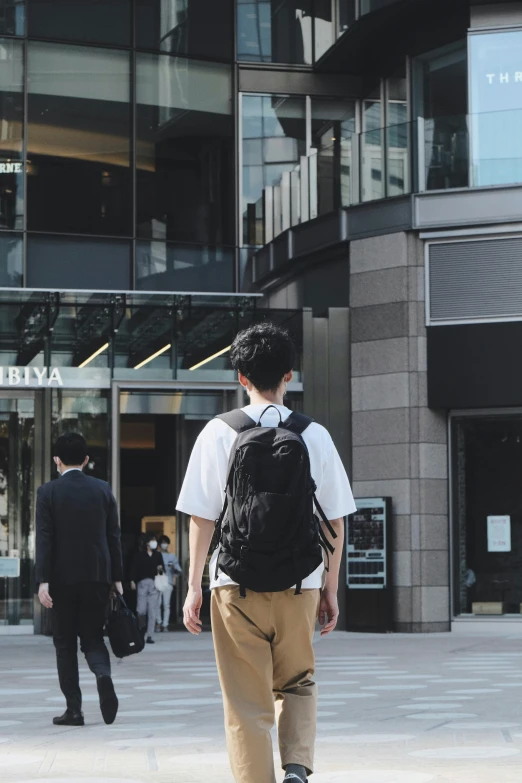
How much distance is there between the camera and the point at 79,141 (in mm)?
22469

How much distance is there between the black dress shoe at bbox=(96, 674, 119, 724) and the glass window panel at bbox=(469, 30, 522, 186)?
528 inches

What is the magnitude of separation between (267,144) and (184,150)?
1.55 metres

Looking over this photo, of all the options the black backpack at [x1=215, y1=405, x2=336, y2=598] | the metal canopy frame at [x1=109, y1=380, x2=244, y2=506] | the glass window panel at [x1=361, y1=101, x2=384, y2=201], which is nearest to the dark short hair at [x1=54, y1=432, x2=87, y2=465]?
the black backpack at [x1=215, y1=405, x2=336, y2=598]

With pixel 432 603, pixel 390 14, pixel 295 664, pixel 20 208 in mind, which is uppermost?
pixel 390 14

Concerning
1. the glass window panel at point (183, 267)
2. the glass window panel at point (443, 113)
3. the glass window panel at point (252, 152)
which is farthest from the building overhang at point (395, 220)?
the glass window panel at point (252, 152)

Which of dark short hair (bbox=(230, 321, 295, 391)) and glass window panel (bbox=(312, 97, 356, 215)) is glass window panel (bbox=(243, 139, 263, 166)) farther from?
dark short hair (bbox=(230, 321, 295, 391))

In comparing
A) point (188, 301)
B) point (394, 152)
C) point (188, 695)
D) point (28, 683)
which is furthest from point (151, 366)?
point (188, 695)

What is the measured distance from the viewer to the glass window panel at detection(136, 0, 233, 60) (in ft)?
74.8

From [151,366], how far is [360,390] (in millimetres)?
3114

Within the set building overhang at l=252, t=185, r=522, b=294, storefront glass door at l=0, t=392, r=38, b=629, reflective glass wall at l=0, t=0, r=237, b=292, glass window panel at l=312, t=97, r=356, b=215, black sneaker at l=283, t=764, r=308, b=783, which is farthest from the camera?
reflective glass wall at l=0, t=0, r=237, b=292

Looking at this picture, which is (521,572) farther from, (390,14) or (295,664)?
(295,664)

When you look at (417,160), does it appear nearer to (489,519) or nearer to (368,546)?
(489,519)

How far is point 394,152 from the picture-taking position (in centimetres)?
2097

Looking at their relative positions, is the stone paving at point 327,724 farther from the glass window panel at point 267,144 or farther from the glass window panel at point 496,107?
the glass window panel at point 267,144
